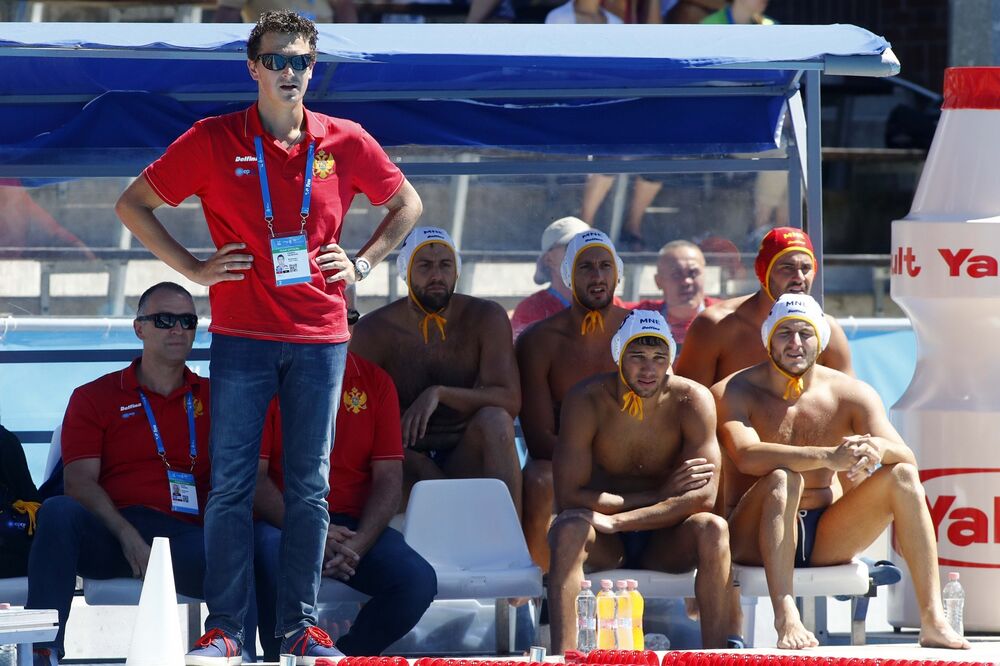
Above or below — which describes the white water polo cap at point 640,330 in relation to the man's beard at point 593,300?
below

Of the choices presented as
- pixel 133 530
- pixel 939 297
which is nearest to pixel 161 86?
pixel 133 530

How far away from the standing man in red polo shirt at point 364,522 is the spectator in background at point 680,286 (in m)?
2.07

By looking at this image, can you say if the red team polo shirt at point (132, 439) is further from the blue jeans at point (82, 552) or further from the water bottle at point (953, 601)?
the water bottle at point (953, 601)

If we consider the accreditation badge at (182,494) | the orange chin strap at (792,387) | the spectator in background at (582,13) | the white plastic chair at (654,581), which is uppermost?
the spectator in background at (582,13)

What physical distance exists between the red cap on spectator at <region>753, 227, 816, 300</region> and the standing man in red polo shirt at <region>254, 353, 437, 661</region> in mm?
1559

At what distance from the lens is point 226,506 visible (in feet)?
15.3

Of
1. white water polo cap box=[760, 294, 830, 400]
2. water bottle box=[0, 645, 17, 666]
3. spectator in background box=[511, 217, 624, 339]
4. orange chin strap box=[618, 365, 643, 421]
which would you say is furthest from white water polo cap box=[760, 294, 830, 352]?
water bottle box=[0, 645, 17, 666]

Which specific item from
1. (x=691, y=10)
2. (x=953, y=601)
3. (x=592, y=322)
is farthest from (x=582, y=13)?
(x=953, y=601)

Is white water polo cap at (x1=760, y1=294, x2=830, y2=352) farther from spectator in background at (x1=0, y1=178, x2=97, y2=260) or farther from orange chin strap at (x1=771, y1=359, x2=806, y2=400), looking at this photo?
spectator in background at (x1=0, y1=178, x2=97, y2=260)

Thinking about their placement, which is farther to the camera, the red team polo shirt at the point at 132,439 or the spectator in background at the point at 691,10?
the spectator in background at the point at 691,10

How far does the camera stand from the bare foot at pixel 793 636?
543 centimetres

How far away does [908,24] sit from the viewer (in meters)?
13.7

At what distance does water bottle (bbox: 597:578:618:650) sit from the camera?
543 centimetres

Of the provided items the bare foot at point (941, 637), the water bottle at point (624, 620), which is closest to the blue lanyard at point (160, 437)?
the water bottle at point (624, 620)
